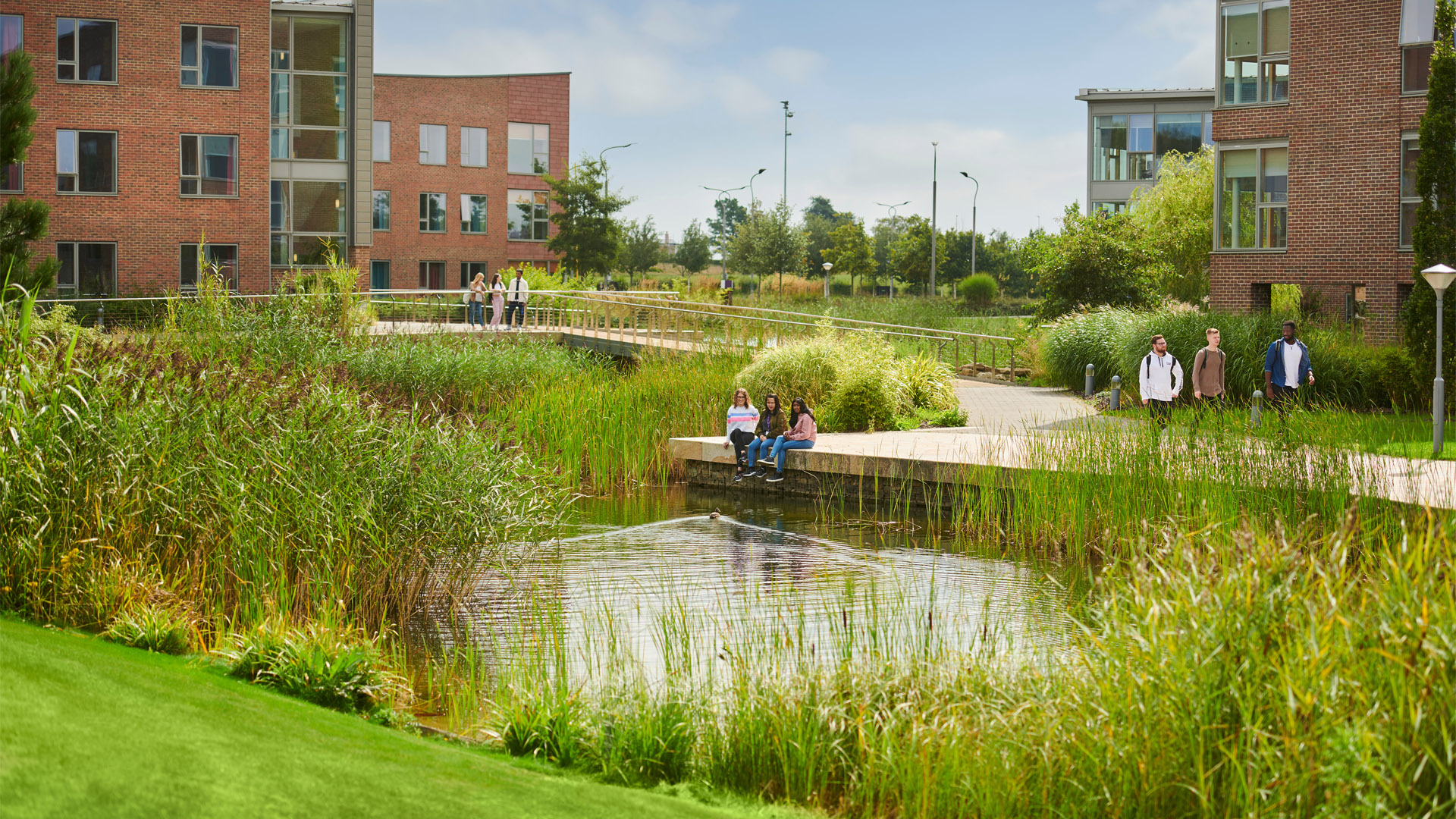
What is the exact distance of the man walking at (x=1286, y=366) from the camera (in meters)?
14.9

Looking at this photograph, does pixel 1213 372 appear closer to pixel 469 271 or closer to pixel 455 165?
pixel 469 271

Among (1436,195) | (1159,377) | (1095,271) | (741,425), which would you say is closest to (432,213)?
(1095,271)

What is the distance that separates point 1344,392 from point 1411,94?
6.84m

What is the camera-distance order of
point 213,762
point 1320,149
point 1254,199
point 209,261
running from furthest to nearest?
point 209,261 < point 1254,199 < point 1320,149 < point 213,762

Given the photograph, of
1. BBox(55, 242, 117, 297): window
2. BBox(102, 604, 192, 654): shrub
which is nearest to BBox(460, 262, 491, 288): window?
BBox(55, 242, 117, 297): window

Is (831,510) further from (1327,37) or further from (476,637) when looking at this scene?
(1327,37)

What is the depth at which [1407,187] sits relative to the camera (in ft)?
73.1

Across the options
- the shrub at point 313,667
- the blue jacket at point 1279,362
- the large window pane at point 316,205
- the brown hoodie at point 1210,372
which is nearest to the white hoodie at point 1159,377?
Result: the brown hoodie at point 1210,372

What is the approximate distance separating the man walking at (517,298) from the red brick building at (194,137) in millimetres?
5265

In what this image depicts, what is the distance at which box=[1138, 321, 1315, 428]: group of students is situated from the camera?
14930mm

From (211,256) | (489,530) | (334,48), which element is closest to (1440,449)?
(489,530)

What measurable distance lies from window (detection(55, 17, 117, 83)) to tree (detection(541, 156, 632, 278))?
19.5m

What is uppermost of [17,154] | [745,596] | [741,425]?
[17,154]

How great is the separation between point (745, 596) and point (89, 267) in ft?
100.0
